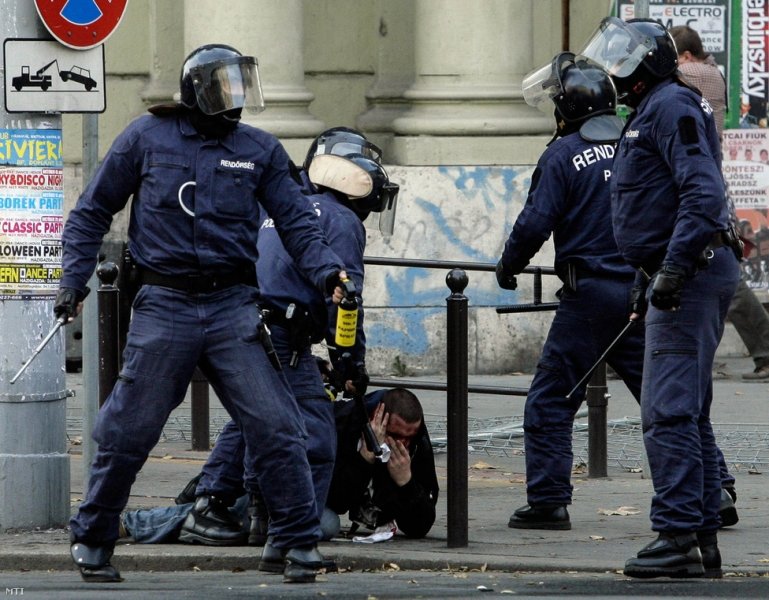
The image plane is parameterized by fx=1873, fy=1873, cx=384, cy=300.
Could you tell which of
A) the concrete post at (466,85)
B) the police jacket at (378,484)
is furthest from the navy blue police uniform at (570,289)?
the concrete post at (466,85)

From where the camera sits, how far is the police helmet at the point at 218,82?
21.2 feet

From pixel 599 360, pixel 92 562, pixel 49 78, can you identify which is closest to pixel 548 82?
pixel 599 360

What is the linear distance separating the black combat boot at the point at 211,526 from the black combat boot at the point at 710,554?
180 centimetres

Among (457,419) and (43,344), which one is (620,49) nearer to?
(457,419)

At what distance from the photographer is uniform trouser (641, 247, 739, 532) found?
6.46 metres

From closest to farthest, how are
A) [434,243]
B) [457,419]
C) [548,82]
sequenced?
[457,419]
[548,82]
[434,243]

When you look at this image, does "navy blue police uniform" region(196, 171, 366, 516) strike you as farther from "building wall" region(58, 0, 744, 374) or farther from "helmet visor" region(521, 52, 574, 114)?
"building wall" region(58, 0, 744, 374)

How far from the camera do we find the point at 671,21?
13.2 m

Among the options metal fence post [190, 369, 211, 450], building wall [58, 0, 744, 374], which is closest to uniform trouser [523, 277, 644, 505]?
metal fence post [190, 369, 211, 450]

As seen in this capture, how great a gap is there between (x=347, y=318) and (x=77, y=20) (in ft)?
5.87

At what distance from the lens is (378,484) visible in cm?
735

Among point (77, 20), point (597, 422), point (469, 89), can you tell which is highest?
point (469, 89)

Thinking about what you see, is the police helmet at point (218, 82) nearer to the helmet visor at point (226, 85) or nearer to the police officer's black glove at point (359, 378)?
the helmet visor at point (226, 85)

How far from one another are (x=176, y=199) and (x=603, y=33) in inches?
69.9
